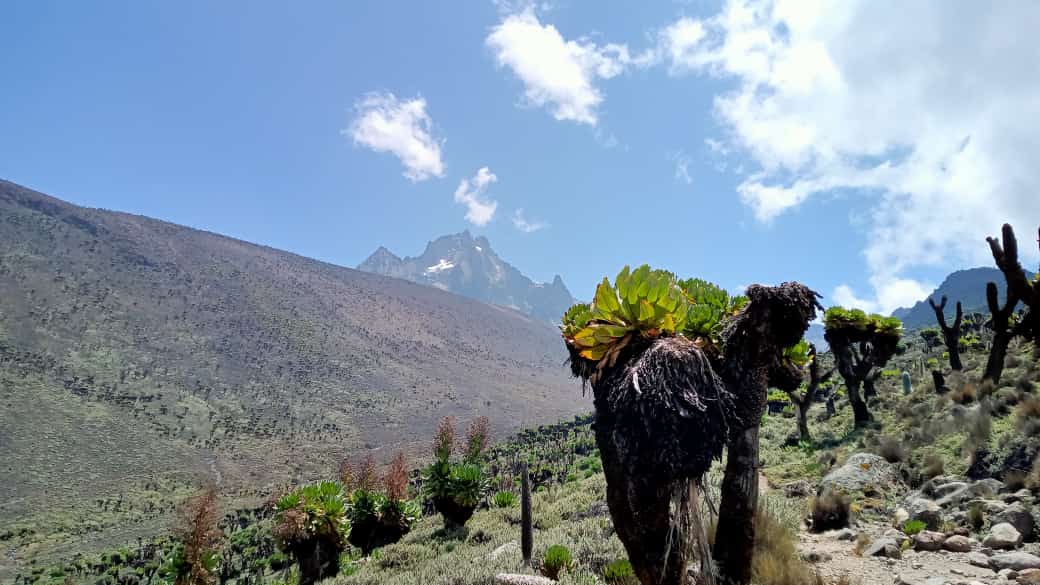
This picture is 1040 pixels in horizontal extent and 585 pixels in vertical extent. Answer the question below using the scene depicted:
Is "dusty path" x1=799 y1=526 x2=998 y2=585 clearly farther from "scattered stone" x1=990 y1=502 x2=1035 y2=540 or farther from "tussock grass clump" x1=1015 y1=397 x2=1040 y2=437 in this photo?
"tussock grass clump" x1=1015 y1=397 x2=1040 y2=437

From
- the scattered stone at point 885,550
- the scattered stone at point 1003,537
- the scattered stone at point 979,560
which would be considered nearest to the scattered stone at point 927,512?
the scattered stone at point 1003,537

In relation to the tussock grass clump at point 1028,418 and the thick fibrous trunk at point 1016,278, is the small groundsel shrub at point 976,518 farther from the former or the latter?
the thick fibrous trunk at point 1016,278

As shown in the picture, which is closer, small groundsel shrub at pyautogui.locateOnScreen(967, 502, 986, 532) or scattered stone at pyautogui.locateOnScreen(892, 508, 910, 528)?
small groundsel shrub at pyautogui.locateOnScreen(967, 502, 986, 532)

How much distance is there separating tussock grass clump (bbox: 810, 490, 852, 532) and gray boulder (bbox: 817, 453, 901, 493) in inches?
57.5

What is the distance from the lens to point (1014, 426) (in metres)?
11.6

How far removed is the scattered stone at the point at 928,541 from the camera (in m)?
8.16

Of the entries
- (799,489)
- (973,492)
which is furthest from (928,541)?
(799,489)

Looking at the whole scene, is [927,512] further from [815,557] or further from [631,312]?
[631,312]

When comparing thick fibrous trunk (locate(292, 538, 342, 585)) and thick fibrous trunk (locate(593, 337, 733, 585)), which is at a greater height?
thick fibrous trunk (locate(593, 337, 733, 585))

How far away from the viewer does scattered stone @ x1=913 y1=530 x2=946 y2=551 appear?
26.8 ft

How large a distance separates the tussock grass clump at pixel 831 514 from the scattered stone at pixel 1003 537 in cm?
234

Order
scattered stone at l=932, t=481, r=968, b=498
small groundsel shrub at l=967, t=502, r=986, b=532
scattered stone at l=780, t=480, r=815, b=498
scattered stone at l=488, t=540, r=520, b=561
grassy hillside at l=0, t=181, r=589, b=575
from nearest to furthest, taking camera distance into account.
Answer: small groundsel shrub at l=967, t=502, r=986, b=532 → scattered stone at l=932, t=481, r=968, b=498 → scattered stone at l=488, t=540, r=520, b=561 → scattered stone at l=780, t=480, r=815, b=498 → grassy hillside at l=0, t=181, r=589, b=575

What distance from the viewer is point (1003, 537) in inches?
305

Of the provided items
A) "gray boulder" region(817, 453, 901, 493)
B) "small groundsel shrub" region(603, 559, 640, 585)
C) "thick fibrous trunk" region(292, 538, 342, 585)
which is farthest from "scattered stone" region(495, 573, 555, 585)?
"thick fibrous trunk" region(292, 538, 342, 585)
